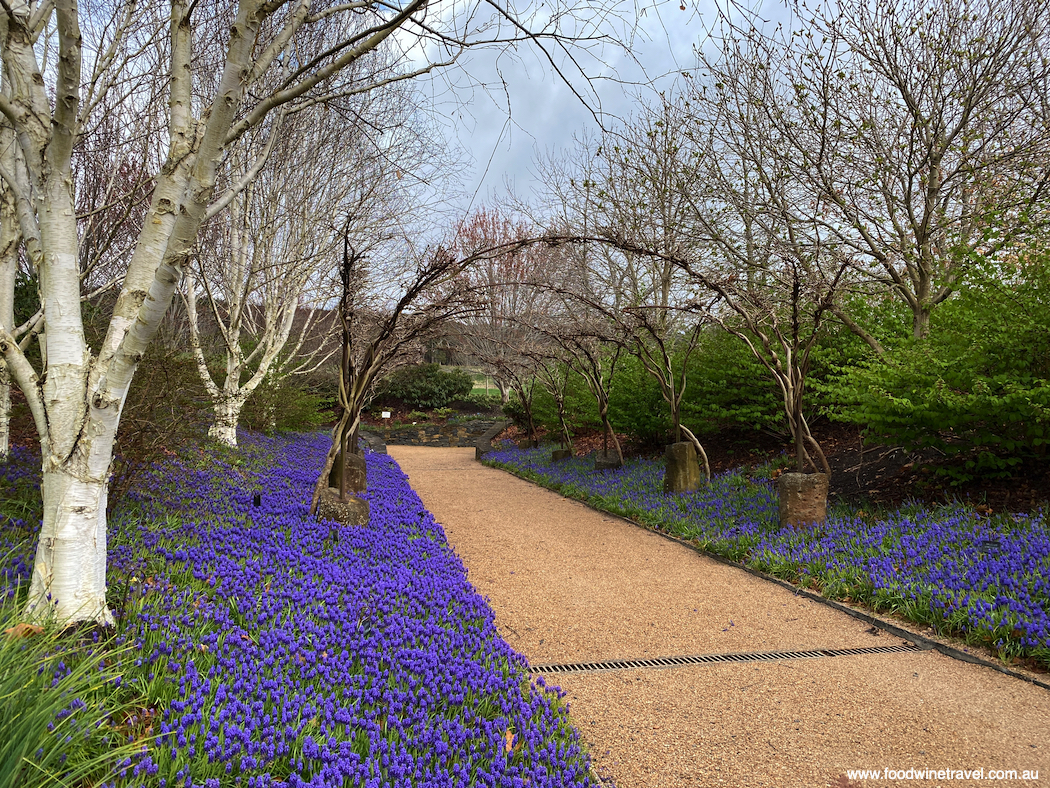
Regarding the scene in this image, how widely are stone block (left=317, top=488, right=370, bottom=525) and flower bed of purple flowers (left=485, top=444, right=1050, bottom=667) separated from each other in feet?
12.4

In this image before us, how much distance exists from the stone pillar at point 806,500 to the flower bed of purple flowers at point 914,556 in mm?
144

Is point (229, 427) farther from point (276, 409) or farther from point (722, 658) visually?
point (722, 658)

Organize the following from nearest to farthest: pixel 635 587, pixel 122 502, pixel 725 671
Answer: pixel 725 671
pixel 122 502
pixel 635 587

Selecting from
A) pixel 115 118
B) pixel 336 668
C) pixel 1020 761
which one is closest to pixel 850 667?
pixel 1020 761

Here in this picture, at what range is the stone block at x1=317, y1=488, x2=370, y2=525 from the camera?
6332 mm

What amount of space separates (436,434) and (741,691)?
70.4 ft

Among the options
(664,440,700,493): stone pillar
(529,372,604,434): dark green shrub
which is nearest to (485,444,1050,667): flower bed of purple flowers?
(664,440,700,493): stone pillar

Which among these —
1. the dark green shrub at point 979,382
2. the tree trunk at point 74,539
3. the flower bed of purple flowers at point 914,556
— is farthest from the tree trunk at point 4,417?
the dark green shrub at point 979,382

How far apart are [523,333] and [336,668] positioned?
68.9 feet

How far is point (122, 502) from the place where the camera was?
5.11m

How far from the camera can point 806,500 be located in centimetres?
643

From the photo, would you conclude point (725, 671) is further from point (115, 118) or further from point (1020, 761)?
point (115, 118)

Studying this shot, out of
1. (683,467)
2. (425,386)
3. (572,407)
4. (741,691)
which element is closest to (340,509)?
(741,691)

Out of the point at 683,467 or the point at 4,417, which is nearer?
the point at 4,417
